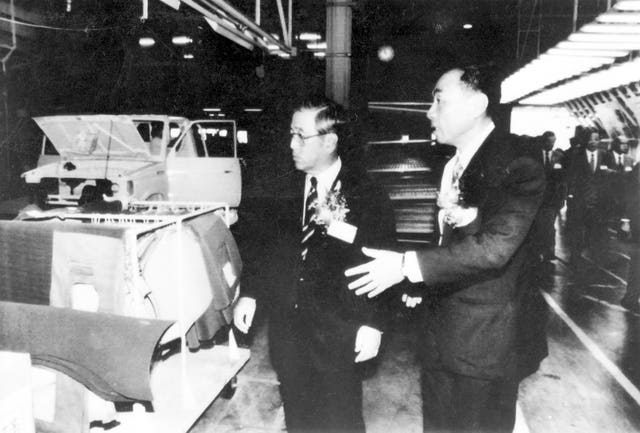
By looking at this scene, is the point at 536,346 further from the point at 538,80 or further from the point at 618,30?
the point at 538,80

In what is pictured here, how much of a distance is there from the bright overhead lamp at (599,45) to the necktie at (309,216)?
5.77 metres

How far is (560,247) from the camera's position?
30.3 ft

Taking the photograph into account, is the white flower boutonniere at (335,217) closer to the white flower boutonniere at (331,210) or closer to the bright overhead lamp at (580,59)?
the white flower boutonniere at (331,210)

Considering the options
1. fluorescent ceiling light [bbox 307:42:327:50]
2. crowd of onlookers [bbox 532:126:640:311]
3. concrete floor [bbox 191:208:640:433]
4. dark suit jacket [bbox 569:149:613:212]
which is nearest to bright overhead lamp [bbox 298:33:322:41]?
fluorescent ceiling light [bbox 307:42:327:50]

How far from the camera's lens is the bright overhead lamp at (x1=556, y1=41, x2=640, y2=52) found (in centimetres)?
664

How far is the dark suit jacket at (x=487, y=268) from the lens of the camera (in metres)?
1.84

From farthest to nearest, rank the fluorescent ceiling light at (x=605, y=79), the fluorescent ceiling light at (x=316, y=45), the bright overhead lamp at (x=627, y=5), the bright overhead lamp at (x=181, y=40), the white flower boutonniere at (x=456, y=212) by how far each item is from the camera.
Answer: the fluorescent ceiling light at (x=316, y=45)
the bright overhead lamp at (x=181, y=40)
the fluorescent ceiling light at (x=605, y=79)
the bright overhead lamp at (x=627, y=5)
the white flower boutonniere at (x=456, y=212)

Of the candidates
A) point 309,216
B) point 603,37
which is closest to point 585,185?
point 603,37

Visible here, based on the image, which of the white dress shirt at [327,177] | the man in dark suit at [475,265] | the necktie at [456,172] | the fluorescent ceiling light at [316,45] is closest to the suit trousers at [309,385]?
the man in dark suit at [475,265]

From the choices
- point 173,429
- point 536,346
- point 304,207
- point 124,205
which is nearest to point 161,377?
point 173,429

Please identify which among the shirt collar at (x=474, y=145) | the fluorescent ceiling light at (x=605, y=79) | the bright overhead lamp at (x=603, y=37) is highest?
the fluorescent ceiling light at (x=605, y=79)

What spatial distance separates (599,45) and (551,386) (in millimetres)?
5152

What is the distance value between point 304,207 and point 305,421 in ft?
3.80

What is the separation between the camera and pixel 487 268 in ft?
6.10
